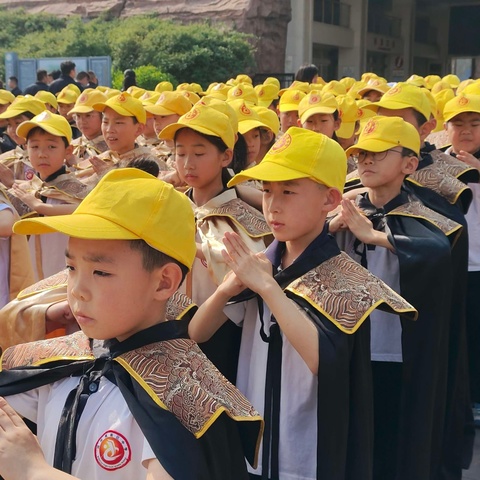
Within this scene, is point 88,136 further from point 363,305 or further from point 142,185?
point 142,185

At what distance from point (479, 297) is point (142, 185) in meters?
3.82

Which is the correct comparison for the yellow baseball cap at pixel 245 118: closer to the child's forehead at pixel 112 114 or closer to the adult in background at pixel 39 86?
the child's forehead at pixel 112 114

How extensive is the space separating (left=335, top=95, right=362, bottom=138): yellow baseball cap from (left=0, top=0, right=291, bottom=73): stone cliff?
1910 centimetres

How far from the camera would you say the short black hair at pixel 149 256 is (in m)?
1.95

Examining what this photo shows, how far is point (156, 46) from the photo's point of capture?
2353 cm

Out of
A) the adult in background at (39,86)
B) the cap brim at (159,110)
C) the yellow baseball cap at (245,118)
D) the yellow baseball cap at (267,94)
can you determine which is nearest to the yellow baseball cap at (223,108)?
the yellow baseball cap at (245,118)

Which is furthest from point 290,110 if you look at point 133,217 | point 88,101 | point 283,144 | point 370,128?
point 133,217

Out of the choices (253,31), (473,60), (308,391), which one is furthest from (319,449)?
(473,60)

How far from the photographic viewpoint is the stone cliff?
85.7ft

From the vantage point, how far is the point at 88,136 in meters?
7.69

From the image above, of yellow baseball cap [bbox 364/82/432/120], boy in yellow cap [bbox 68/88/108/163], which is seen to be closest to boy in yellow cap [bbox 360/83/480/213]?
yellow baseball cap [bbox 364/82/432/120]

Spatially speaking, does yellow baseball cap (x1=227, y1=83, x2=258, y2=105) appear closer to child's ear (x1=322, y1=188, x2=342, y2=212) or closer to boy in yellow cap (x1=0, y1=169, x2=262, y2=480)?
child's ear (x1=322, y1=188, x2=342, y2=212)

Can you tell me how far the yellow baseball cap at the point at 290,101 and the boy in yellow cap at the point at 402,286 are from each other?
12.3 feet

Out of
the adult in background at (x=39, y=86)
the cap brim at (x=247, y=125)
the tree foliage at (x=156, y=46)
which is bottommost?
the cap brim at (x=247, y=125)
